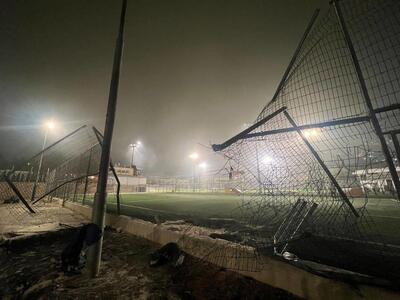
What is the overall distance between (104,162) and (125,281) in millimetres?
1988

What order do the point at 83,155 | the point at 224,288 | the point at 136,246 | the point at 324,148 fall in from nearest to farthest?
1. the point at 224,288
2. the point at 324,148
3. the point at 136,246
4. the point at 83,155

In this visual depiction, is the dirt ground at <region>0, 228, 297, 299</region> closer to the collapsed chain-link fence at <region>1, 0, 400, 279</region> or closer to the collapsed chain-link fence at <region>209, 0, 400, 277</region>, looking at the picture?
the collapsed chain-link fence at <region>1, 0, 400, 279</region>

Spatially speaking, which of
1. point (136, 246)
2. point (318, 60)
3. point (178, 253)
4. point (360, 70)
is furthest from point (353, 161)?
point (136, 246)

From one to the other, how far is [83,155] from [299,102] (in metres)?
10.2

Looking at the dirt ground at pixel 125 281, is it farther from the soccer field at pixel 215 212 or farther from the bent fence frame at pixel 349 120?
the soccer field at pixel 215 212

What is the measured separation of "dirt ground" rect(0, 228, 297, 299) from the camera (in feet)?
8.77

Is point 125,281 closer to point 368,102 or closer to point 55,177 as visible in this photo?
point 368,102

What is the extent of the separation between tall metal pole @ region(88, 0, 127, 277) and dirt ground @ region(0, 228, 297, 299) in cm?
30

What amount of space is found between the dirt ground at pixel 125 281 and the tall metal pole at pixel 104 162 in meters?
0.30

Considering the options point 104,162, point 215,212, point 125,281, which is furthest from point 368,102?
point 215,212

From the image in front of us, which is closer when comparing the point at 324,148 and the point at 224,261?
the point at 224,261

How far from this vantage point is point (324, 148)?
423 cm

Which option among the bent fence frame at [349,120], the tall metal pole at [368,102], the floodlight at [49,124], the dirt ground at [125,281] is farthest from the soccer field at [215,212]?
the floodlight at [49,124]

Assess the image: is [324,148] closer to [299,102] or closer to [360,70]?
[299,102]
